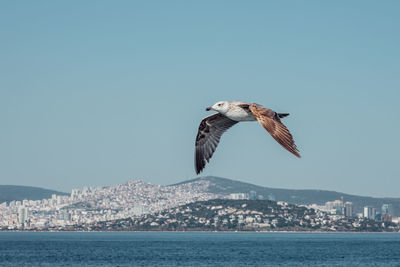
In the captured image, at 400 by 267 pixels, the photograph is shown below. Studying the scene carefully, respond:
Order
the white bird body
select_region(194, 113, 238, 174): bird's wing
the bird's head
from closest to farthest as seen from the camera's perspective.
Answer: the white bird body → the bird's head → select_region(194, 113, 238, 174): bird's wing

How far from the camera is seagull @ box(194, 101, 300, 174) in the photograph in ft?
36.8

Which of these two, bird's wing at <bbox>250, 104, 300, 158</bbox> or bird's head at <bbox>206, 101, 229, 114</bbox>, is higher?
bird's head at <bbox>206, 101, 229, 114</bbox>

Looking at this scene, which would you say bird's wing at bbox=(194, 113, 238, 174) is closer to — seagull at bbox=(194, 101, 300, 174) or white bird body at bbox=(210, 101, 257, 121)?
seagull at bbox=(194, 101, 300, 174)

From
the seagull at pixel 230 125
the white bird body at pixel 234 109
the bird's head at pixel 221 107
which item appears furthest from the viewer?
the bird's head at pixel 221 107

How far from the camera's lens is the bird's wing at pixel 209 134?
51.1ft

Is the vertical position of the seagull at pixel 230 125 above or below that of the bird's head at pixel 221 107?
below

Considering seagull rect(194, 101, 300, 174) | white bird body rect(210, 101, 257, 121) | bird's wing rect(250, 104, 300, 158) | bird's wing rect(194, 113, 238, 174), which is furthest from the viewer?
bird's wing rect(194, 113, 238, 174)

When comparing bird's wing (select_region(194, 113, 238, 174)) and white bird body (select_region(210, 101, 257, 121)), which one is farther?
bird's wing (select_region(194, 113, 238, 174))

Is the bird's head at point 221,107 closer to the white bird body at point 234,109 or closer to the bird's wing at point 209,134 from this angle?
the white bird body at point 234,109

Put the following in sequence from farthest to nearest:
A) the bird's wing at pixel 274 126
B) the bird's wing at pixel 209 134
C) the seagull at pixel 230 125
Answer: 1. the bird's wing at pixel 209 134
2. the seagull at pixel 230 125
3. the bird's wing at pixel 274 126

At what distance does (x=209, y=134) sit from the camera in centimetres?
1612

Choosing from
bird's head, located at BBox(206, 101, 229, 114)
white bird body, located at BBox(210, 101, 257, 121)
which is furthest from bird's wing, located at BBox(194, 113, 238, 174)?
white bird body, located at BBox(210, 101, 257, 121)

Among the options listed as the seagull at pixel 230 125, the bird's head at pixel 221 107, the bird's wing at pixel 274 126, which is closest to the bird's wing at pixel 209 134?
the seagull at pixel 230 125

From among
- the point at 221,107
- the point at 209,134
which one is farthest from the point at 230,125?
the point at 221,107
